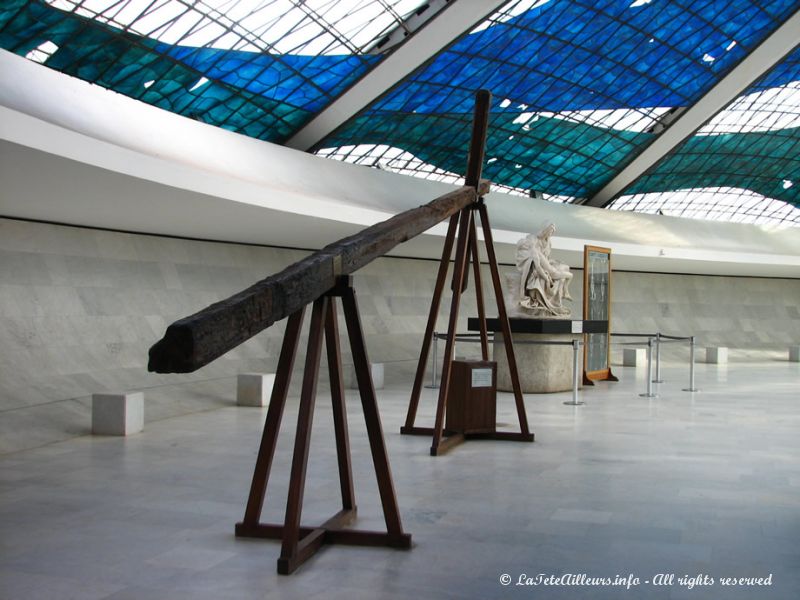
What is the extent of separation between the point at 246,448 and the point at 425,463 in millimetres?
2212

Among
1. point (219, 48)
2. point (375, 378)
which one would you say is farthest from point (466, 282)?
point (219, 48)

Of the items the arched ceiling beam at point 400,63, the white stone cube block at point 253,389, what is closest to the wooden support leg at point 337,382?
the white stone cube block at point 253,389

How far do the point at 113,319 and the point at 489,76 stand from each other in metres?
16.7

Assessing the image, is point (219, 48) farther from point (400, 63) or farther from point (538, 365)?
point (538, 365)

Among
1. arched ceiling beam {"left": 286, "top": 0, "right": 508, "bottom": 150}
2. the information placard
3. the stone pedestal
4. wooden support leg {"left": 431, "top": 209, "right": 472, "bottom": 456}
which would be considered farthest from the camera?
arched ceiling beam {"left": 286, "top": 0, "right": 508, "bottom": 150}

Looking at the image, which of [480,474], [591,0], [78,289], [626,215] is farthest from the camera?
[626,215]

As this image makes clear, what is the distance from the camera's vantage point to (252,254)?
870 inches

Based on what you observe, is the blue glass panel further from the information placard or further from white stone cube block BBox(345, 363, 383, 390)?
white stone cube block BBox(345, 363, 383, 390)

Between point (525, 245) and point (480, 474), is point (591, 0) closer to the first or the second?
point (525, 245)

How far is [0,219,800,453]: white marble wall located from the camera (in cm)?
1302

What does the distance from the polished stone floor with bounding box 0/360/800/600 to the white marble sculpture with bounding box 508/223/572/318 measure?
17.7 ft

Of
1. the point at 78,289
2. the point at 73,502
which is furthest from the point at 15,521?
the point at 78,289

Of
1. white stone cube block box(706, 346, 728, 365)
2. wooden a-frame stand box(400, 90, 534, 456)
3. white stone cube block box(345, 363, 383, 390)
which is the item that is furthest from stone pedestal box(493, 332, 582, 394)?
white stone cube block box(706, 346, 728, 365)

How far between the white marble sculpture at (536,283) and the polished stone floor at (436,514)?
5.40 meters
